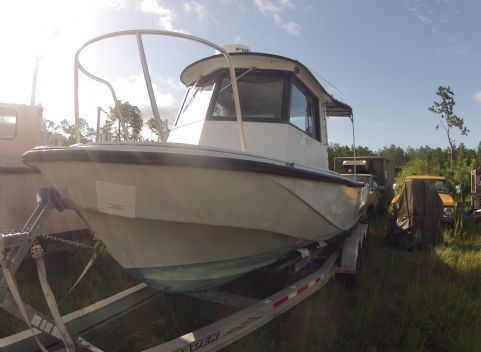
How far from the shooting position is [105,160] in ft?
7.68

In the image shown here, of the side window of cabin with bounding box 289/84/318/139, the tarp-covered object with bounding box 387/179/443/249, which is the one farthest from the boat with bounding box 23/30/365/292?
the tarp-covered object with bounding box 387/179/443/249

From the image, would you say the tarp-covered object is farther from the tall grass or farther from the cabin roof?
the cabin roof

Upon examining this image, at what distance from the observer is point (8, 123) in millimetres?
5234

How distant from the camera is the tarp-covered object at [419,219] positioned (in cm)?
615

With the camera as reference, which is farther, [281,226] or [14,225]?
[14,225]

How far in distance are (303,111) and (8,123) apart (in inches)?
158

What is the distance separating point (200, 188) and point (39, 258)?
104 centimetres

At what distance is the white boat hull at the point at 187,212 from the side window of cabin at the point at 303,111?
1084mm

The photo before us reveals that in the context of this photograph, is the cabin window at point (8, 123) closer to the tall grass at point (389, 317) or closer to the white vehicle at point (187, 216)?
the white vehicle at point (187, 216)

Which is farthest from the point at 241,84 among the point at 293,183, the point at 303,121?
the point at 293,183

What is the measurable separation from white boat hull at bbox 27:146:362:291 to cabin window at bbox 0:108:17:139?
3008 mm

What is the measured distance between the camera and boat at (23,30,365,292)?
2.37 metres

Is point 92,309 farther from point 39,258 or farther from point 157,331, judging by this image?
point 39,258

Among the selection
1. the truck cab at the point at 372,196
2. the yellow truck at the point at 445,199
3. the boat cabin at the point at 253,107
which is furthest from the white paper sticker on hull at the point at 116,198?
the truck cab at the point at 372,196
